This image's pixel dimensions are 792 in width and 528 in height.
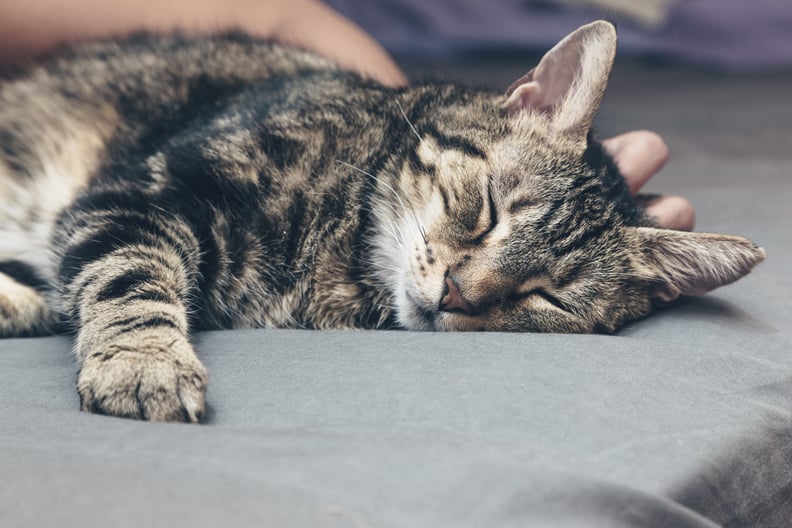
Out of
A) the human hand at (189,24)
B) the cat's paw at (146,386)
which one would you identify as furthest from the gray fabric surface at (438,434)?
the human hand at (189,24)

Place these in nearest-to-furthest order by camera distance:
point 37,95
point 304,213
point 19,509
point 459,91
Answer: point 19,509, point 304,213, point 459,91, point 37,95

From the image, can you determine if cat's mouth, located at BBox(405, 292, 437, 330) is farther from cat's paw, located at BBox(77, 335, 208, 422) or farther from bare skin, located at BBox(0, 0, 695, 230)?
bare skin, located at BBox(0, 0, 695, 230)

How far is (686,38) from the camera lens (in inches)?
130

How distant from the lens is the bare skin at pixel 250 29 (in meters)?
1.61

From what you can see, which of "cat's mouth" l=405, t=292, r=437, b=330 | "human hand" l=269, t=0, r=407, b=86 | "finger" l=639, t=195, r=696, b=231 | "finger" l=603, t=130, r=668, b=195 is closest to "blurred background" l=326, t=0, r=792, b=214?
"human hand" l=269, t=0, r=407, b=86

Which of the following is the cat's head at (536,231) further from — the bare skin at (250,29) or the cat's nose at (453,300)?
the bare skin at (250,29)

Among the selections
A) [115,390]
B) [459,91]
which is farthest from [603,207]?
[115,390]

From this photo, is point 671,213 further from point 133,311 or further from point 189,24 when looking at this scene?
point 189,24

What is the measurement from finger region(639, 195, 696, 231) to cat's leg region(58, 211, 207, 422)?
844 millimetres

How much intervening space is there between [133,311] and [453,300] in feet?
1.50

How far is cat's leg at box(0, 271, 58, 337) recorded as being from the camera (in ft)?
4.33

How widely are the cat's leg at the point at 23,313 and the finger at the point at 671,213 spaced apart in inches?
43.3

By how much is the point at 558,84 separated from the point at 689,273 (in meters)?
0.38

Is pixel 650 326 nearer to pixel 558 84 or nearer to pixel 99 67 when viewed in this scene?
pixel 558 84
